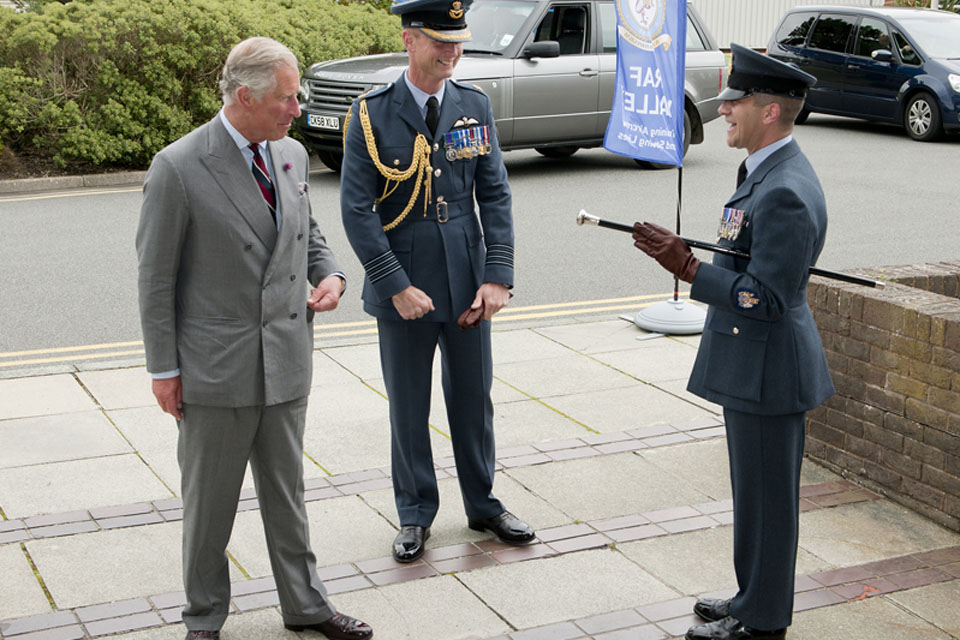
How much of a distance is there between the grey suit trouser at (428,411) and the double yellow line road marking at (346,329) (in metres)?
3.24

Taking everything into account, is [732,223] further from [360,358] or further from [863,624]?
[360,358]

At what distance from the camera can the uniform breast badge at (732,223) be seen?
12.7 ft

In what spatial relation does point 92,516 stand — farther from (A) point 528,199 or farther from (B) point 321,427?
(A) point 528,199

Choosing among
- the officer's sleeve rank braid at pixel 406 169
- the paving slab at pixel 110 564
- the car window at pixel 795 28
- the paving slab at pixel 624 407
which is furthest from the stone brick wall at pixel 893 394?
the car window at pixel 795 28

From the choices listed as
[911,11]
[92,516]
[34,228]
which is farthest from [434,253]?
[911,11]

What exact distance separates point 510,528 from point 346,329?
12.0ft

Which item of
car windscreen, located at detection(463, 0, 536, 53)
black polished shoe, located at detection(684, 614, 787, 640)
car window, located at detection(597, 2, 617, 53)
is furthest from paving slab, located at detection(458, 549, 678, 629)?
car window, located at detection(597, 2, 617, 53)

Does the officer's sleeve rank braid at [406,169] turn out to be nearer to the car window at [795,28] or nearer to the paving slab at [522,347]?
the paving slab at [522,347]

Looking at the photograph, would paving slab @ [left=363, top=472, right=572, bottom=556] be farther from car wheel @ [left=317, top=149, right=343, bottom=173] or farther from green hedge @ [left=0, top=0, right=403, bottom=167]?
green hedge @ [left=0, top=0, right=403, bottom=167]

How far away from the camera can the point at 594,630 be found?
4156 mm

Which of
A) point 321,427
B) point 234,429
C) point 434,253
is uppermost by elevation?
point 434,253

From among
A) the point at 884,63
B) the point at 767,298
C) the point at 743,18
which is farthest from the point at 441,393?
the point at 743,18

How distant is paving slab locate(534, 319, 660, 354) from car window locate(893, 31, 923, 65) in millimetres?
11268

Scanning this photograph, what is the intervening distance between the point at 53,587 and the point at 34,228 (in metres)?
7.59
